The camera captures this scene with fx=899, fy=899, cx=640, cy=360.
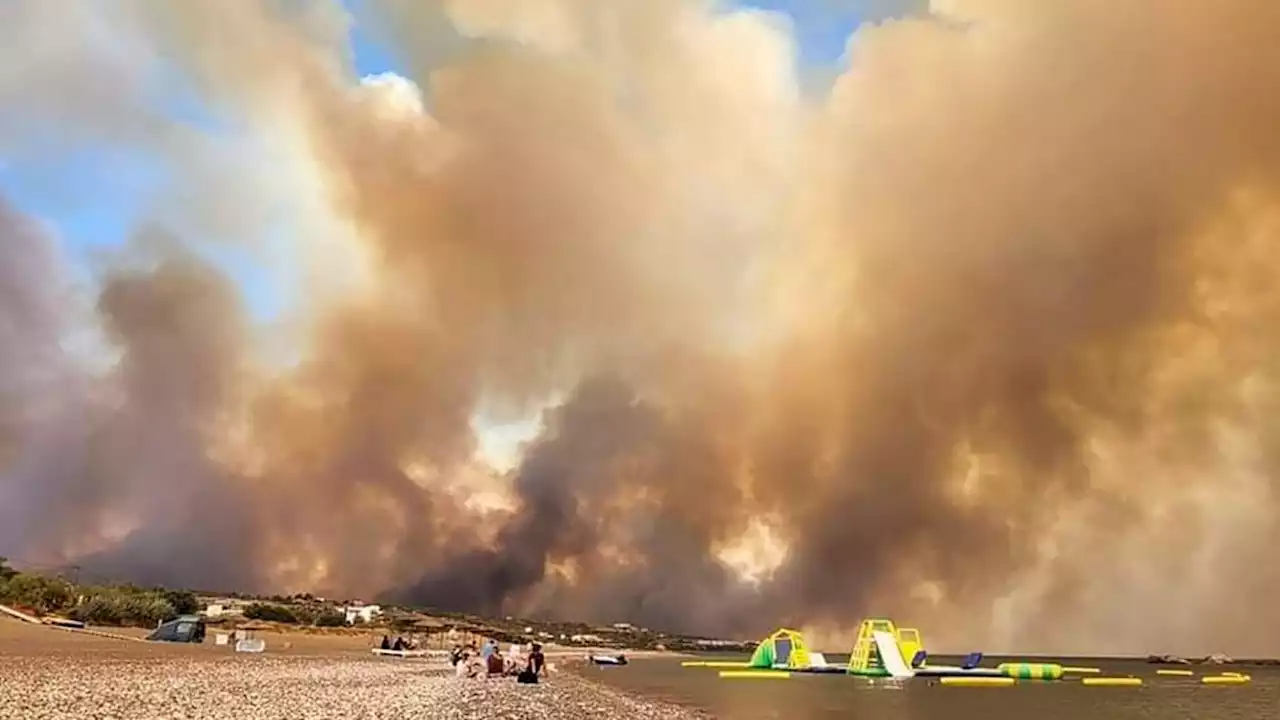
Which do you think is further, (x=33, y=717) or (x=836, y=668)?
(x=836, y=668)

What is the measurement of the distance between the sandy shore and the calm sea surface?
12.5 m

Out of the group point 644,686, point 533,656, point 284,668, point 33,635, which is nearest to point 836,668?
point 644,686

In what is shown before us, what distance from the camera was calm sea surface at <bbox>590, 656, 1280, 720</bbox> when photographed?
240ft

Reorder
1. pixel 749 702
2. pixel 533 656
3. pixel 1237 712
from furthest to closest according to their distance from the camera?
pixel 1237 712 → pixel 749 702 → pixel 533 656

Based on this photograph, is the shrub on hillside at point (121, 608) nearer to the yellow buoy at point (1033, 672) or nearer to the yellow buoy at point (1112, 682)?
the yellow buoy at point (1033, 672)

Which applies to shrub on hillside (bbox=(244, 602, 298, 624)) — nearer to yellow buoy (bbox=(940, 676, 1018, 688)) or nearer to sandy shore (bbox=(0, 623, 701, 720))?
sandy shore (bbox=(0, 623, 701, 720))

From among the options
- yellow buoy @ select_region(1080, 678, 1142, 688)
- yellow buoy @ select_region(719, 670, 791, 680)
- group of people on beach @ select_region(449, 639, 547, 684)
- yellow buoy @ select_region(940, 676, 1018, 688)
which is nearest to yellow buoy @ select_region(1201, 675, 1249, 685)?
yellow buoy @ select_region(1080, 678, 1142, 688)

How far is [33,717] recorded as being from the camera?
94.7 ft

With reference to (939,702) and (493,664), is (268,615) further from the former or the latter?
(939,702)

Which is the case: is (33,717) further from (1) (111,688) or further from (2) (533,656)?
(2) (533,656)

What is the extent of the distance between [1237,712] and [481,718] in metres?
80.8

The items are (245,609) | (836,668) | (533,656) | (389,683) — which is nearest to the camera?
(389,683)

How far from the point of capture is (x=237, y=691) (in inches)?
1818

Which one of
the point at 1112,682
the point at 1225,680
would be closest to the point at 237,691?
the point at 1112,682
